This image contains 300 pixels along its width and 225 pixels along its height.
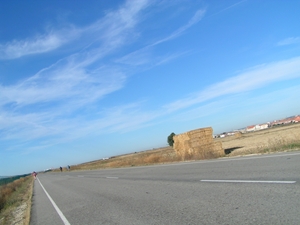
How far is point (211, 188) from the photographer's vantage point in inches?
322

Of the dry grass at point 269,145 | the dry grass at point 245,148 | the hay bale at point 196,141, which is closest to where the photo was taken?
the dry grass at point 269,145

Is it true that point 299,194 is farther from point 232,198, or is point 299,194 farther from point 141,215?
point 141,215

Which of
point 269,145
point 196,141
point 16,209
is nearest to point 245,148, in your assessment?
point 196,141

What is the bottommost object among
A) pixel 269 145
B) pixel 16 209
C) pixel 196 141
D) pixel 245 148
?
pixel 16 209

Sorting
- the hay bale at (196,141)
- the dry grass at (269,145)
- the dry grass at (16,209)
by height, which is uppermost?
the hay bale at (196,141)

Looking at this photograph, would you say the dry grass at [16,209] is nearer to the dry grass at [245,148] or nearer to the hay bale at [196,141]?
the dry grass at [245,148]

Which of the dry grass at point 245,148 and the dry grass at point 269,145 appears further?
the dry grass at point 245,148

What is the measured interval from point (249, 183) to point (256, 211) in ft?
8.55

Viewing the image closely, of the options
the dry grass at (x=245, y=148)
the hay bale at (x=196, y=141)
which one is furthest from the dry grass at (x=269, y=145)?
the hay bale at (x=196, y=141)

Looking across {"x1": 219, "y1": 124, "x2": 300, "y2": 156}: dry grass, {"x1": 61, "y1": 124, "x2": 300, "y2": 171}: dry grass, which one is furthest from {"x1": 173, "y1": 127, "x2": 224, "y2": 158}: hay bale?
{"x1": 219, "y1": 124, "x2": 300, "y2": 156}: dry grass

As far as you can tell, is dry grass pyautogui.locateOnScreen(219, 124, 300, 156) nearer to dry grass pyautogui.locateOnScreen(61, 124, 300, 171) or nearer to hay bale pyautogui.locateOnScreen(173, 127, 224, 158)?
dry grass pyautogui.locateOnScreen(61, 124, 300, 171)

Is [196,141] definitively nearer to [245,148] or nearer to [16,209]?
[245,148]

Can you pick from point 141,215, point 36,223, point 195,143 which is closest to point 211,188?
point 141,215

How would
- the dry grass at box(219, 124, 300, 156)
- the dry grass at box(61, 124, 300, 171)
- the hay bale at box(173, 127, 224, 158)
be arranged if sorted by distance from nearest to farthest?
the dry grass at box(219, 124, 300, 156) → the dry grass at box(61, 124, 300, 171) → the hay bale at box(173, 127, 224, 158)
